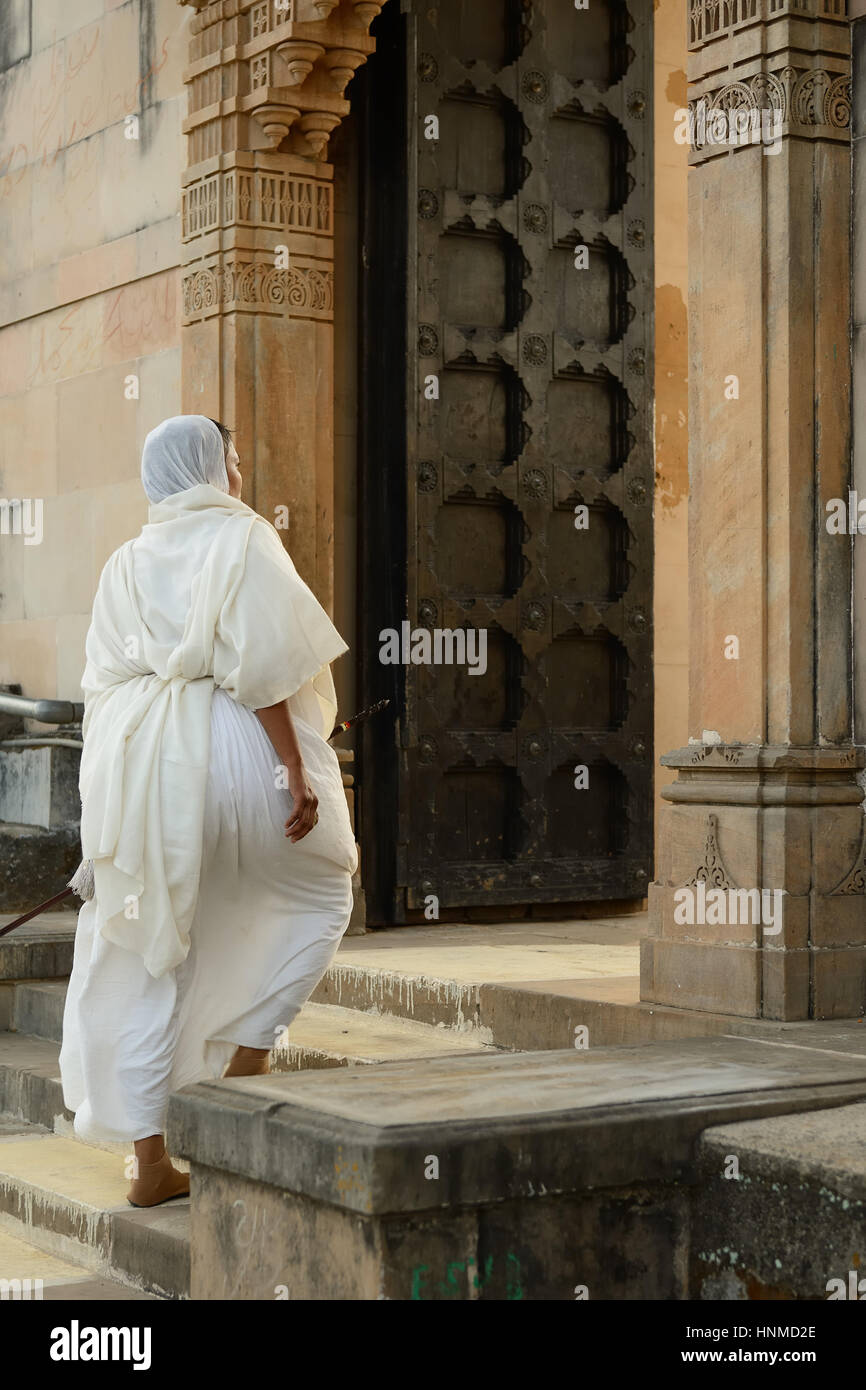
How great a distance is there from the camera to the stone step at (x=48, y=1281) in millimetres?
4461

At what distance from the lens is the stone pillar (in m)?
4.89

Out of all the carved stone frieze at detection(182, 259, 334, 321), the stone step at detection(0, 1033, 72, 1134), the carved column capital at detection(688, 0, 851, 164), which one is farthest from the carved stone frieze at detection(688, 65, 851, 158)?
the stone step at detection(0, 1033, 72, 1134)

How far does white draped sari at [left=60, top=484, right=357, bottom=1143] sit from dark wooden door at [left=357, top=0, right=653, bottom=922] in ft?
11.1

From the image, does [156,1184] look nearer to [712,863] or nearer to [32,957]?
[712,863]

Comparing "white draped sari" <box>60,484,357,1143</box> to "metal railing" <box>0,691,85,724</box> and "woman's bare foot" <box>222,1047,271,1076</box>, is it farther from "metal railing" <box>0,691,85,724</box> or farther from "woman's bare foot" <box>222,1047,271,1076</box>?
"metal railing" <box>0,691,85,724</box>

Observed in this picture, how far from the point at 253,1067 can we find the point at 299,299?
4088 millimetres

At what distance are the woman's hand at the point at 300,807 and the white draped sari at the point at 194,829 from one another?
47mm

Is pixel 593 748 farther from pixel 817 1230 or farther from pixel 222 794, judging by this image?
pixel 817 1230

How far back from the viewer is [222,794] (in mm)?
4582

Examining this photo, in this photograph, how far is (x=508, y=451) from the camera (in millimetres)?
8375

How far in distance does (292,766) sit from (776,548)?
1.40 m

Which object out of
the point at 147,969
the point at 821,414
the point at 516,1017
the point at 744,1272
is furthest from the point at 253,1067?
the point at 821,414

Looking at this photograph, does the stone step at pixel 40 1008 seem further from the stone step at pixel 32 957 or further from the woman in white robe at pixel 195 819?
the woman in white robe at pixel 195 819

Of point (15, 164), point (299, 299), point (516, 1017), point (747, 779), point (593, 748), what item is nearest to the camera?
point (747, 779)
